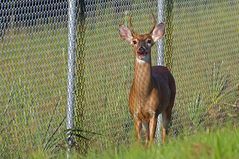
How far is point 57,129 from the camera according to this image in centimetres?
909

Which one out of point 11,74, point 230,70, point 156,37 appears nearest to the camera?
point 11,74

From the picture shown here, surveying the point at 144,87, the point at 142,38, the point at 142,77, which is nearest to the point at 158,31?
the point at 142,38

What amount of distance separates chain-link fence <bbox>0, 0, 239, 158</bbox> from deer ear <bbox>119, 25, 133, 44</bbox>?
26 cm

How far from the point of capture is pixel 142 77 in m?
10.2

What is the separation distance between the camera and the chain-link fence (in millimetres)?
8977

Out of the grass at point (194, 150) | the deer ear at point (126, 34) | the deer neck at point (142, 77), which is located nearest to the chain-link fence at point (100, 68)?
the deer ear at point (126, 34)

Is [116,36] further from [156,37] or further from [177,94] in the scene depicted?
[177,94]

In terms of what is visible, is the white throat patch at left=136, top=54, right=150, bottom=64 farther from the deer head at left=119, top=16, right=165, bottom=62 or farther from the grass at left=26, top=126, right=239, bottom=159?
the grass at left=26, top=126, right=239, bottom=159

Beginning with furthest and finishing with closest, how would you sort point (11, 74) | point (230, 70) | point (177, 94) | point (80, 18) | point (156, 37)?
point (230, 70), point (177, 94), point (156, 37), point (80, 18), point (11, 74)

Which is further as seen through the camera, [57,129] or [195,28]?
[195,28]

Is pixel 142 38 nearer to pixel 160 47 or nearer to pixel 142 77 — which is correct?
pixel 142 77

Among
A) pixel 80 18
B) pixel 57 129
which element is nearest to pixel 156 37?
pixel 80 18

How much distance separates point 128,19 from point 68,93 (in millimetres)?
1592

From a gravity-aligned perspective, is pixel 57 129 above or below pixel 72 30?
below
